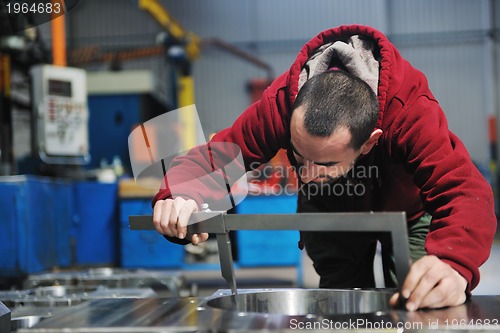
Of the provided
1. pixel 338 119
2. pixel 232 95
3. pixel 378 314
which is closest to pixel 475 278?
pixel 378 314

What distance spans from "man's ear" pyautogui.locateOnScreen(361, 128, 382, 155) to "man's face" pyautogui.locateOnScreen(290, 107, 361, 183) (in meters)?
0.02

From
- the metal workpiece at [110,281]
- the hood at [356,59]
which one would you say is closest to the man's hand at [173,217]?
the hood at [356,59]

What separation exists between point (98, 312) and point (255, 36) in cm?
756

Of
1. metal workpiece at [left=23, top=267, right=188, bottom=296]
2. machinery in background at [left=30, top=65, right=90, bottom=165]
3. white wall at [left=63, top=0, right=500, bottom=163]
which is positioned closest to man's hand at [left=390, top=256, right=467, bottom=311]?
metal workpiece at [left=23, top=267, right=188, bottom=296]

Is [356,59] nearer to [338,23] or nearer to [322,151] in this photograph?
[322,151]

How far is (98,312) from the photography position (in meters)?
0.73

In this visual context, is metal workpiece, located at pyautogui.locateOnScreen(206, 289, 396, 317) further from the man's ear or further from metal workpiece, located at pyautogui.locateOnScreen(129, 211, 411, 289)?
the man's ear

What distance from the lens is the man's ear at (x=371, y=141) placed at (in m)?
1.05

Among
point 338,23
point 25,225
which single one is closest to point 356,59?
point 25,225

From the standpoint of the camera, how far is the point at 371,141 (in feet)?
3.51

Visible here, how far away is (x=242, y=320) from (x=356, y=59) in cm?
62

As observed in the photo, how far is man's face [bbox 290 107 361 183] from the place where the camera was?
3.24 feet

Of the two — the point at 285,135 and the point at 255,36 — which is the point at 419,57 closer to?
the point at 255,36

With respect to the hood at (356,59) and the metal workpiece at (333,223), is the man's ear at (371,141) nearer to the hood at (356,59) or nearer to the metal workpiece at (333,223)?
the hood at (356,59)
